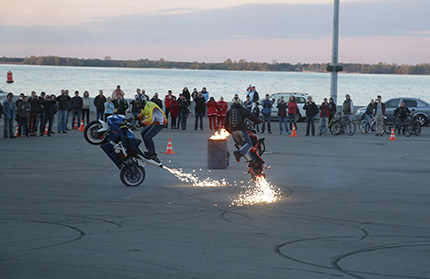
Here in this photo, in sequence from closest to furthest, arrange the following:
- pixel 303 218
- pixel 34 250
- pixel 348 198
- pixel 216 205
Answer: pixel 34 250
pixel 303 218
pixel 216 205
pixel 348 198

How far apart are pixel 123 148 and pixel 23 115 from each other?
12.9 m

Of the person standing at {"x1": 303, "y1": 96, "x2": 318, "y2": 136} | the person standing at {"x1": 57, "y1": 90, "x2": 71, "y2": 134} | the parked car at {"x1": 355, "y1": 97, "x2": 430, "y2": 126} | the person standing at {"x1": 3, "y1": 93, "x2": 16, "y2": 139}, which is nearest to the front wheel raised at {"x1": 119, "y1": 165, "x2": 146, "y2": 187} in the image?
the person standing at {"x1": 3, "y1": 93, "x2": 16, "y2": 139}

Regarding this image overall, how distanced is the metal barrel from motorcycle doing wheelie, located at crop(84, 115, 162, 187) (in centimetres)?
287

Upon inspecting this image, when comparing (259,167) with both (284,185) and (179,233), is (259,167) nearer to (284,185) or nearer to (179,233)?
(284,185)

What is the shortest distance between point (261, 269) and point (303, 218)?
3302 mm

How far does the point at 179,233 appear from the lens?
9.49 metres

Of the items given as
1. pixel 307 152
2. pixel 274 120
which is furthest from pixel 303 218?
pixel 274 120

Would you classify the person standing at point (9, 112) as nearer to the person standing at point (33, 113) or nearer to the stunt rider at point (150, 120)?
the person standing at point (33, 113)

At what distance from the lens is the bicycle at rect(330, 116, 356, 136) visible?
3111cm

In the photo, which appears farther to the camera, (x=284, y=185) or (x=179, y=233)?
(x=284, y=185)

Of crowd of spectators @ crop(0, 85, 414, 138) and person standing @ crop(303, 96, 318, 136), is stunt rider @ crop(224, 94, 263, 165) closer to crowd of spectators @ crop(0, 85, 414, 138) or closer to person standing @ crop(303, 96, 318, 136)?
crowd of spectators @ crop(0, 85, 414, 138)

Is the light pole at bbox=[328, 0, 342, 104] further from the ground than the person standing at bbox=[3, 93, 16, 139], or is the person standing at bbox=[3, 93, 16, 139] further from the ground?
the light pole at bbox=[328, 0, 342, 104]

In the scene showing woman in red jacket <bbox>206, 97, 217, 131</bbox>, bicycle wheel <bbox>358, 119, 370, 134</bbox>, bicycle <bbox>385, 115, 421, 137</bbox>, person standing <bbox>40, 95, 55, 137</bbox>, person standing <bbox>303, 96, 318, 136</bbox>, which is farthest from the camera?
woman in red jacket <bbox>206, 97, 217, 131</bbox>

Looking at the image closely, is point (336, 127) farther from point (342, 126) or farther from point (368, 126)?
point (368, 126)
